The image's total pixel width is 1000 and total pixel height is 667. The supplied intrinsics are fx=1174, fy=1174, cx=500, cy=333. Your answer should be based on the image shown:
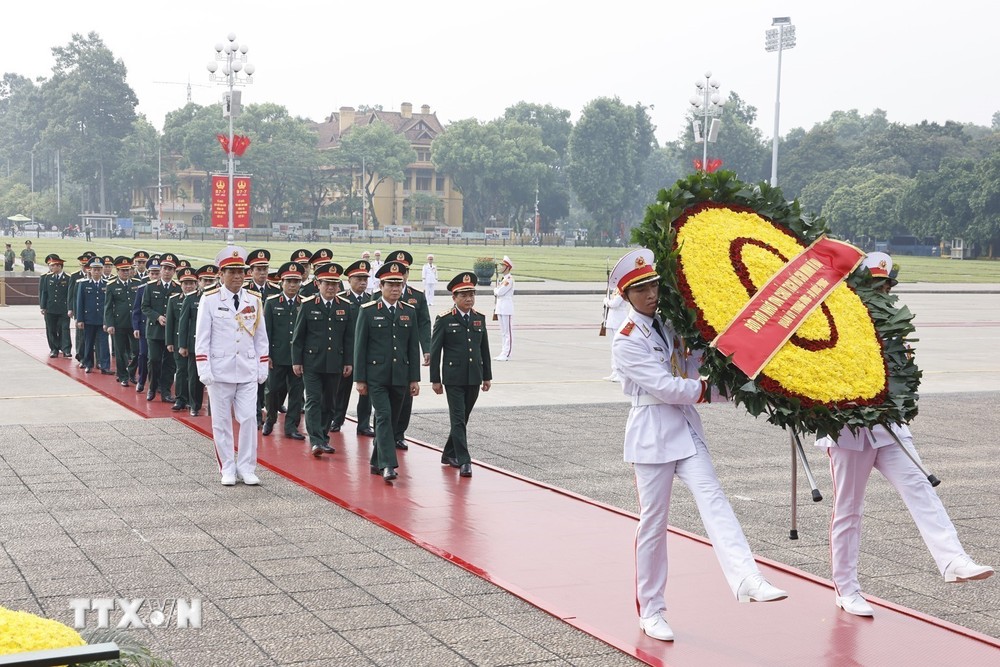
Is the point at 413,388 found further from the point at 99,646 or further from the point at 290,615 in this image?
the point at 99,646

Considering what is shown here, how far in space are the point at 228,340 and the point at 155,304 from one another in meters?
5.56

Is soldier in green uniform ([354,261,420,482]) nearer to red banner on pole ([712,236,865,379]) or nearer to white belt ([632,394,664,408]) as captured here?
white belt ([632,394,664,408])

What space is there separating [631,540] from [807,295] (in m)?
2.69

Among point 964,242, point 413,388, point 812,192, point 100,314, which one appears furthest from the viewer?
point 812,192

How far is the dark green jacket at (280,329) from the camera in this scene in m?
12.0

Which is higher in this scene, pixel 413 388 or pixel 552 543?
pixel 413 388

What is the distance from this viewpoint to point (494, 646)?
216 inches

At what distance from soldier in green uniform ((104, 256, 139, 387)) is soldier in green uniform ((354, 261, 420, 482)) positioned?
7184 mm

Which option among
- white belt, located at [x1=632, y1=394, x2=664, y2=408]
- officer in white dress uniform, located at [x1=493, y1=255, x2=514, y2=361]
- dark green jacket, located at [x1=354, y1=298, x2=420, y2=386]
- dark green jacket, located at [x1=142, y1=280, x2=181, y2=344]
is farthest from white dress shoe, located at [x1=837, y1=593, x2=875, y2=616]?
officer in white dress uniform, located at [x1=493, y1=255, x2=514, y2=361]

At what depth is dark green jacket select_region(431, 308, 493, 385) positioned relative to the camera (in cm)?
997

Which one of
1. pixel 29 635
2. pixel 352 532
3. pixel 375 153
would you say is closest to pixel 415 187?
pixel 375 153

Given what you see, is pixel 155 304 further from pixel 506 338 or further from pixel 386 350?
pixel 506 338

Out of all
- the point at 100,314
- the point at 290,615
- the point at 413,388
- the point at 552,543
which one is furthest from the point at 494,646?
the point at 100,314

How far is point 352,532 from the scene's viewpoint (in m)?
7.78
